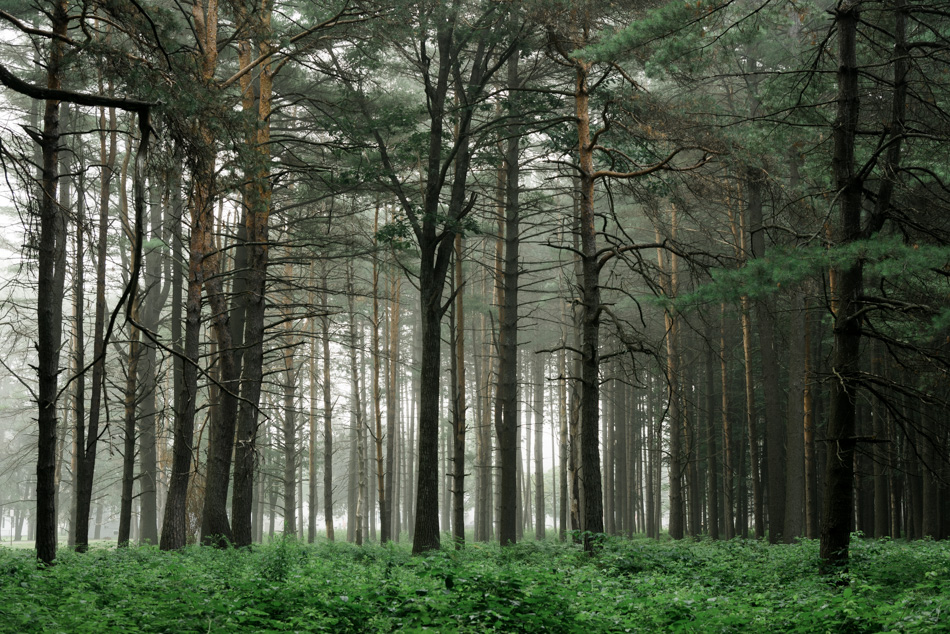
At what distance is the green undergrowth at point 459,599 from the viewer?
5.07 m

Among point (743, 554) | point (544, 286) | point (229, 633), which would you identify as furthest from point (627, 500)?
point (229, 633)

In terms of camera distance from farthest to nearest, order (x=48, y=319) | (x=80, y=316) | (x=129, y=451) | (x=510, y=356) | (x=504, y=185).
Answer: (x=504, y=185) < (x=510, y=356) < (x=129, y=451) < (x=80, y=316) < (x=48, y=319)

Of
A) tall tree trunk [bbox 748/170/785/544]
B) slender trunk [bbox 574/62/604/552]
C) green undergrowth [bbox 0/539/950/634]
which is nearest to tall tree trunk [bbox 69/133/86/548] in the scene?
green undergrowth [bbox 0/539/950/634]

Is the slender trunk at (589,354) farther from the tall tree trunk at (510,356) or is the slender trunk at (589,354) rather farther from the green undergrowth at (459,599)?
the tall tree trunk at (510,356)

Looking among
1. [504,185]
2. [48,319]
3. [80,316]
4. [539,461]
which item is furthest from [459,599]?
[539,461]

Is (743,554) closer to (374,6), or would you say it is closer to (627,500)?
(374,6)

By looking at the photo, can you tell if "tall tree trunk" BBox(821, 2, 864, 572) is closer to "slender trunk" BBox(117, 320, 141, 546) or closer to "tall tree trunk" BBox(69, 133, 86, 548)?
"tall tree trunk" BBox(69, 133, 86, 548)

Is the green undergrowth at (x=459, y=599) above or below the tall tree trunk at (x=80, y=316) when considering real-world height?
below

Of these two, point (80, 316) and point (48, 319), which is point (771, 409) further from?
point (80, 316)

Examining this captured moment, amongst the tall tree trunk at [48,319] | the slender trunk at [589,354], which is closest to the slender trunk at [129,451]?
the tall tree trunk at [48,319]

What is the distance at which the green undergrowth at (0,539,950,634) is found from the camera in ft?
16.6

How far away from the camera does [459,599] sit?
5.78 meters

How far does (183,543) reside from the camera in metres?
11.2

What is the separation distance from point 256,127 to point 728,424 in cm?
1782
